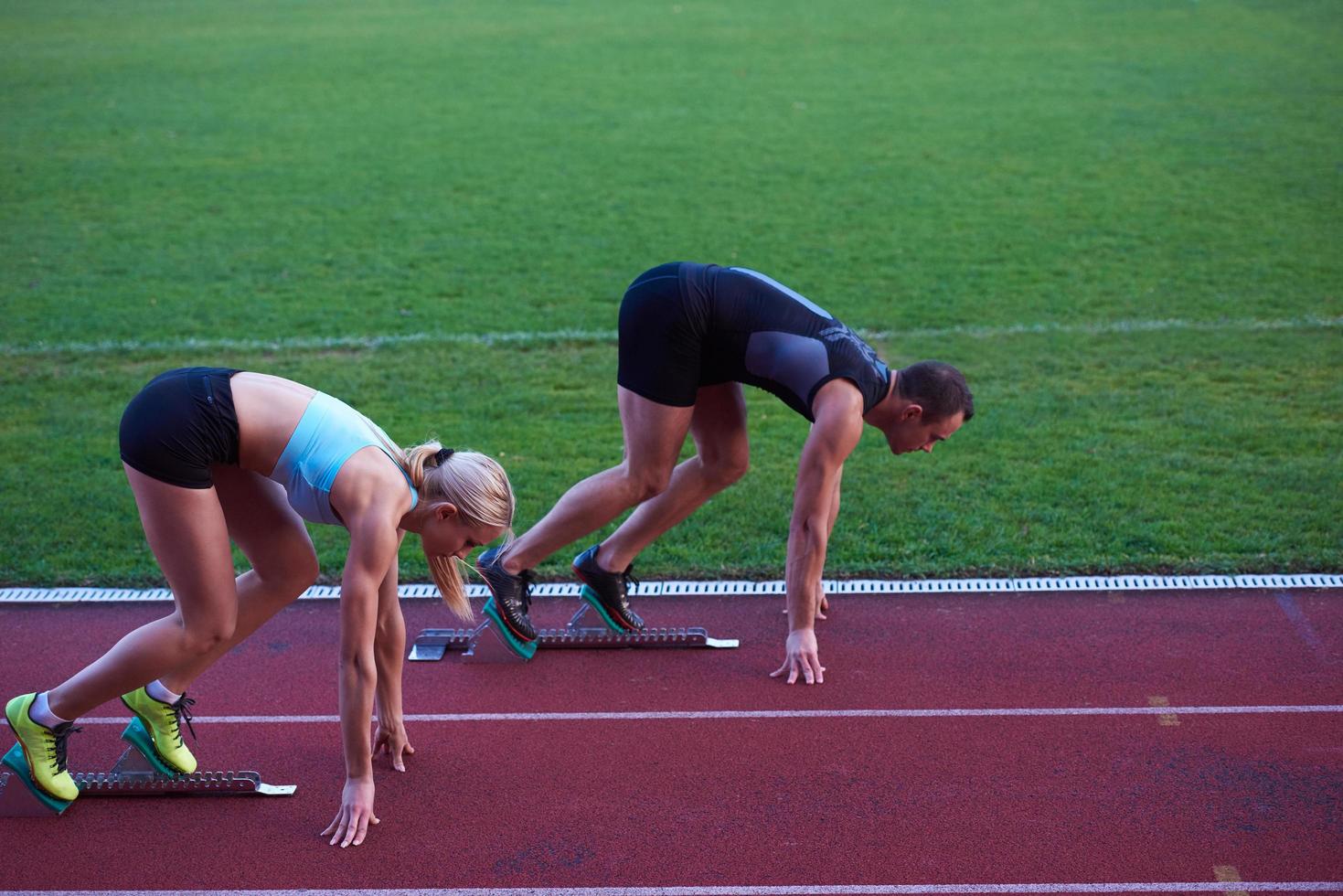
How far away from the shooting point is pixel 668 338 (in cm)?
481

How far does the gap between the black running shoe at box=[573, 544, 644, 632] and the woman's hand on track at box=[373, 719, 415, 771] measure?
1.11 metres

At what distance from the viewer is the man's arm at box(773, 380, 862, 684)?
458cm

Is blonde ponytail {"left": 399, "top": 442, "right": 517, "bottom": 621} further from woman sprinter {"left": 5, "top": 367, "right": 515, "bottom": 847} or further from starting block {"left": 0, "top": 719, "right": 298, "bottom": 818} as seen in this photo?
starting block {"left": 0, "top": 719, "right": 298, "bottom": 818}

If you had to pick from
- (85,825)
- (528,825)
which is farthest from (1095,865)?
(85,825)

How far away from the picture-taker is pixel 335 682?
199 inches

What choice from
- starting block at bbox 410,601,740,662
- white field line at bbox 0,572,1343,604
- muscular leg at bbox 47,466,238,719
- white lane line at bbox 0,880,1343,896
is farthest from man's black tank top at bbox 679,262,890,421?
muscular leg at bbox 47,466,238,719

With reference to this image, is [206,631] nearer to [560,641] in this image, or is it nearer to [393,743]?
[393,743]

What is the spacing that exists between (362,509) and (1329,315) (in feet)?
27.0

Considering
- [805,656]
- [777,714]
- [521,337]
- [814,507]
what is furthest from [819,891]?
[521,337]

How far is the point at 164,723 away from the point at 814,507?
7.84 ft

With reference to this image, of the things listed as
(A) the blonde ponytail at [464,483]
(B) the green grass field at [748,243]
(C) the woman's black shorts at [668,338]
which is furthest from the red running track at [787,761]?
(C) the woman's black shorts at [668,338]

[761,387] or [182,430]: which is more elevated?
[182,430]

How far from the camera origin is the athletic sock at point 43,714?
4.12 metres

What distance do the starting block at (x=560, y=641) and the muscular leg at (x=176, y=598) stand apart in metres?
1.33
